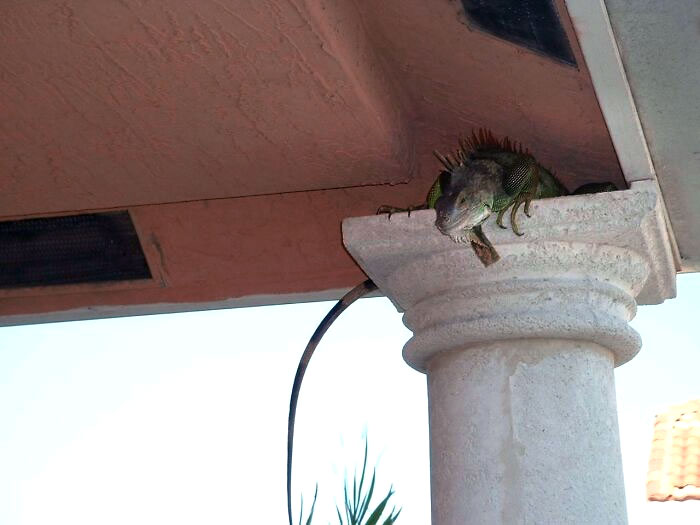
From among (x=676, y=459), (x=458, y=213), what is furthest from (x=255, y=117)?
(x=676, y=459)

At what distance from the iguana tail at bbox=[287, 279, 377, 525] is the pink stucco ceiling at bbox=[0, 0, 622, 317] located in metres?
0.22

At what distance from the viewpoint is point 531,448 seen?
338cm

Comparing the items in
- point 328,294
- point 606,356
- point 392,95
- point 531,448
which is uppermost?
point 392,95

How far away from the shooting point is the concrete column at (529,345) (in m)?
3.37

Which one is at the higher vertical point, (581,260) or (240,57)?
(240,57)

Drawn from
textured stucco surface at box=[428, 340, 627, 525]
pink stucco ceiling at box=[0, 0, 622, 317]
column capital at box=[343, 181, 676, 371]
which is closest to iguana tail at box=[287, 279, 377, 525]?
pink stucco ceiling at box=[0, 0, 622, 317]

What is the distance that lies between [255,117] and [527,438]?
1.34 meters

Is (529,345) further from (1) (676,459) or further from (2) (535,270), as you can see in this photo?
(1) (676,459)

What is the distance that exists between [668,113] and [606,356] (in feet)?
2.56

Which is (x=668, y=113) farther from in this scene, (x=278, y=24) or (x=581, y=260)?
(x=278, y=24)

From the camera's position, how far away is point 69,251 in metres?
4.70

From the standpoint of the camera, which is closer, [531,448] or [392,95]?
[531,448]

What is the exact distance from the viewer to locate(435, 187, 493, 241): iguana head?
11.6 feet

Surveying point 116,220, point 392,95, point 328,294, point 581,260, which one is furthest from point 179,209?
point 581,260
